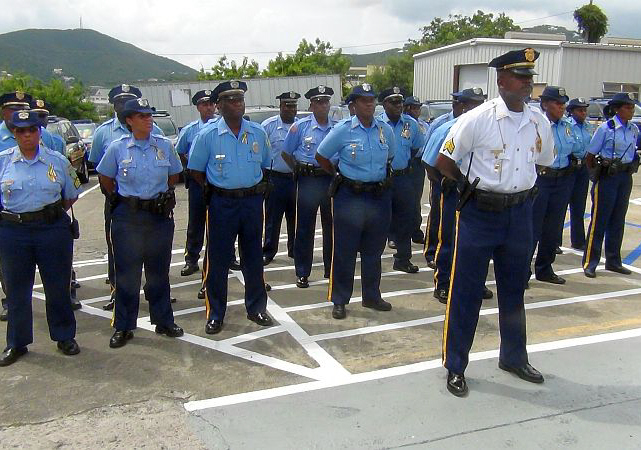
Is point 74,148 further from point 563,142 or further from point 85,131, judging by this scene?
point 563,142

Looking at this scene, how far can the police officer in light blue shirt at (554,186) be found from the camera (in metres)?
6.10

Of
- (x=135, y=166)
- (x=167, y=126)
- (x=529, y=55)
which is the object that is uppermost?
(x=529, y=55)

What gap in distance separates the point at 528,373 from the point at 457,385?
21.0 inches

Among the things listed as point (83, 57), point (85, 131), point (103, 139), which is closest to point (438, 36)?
point (85, 131)

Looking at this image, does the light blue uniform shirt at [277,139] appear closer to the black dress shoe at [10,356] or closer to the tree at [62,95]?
the black dress shoe at [10,356]

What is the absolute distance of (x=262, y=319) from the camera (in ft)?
16.9

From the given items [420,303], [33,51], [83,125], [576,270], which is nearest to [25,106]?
[420,303]

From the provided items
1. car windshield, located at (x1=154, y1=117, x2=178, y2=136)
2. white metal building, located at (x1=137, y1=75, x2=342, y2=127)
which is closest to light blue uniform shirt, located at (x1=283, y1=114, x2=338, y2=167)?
car windshield, located at (x1=154, y1=117, x2=178, y2=136)

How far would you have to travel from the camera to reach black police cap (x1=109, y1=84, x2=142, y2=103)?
16.6 ft

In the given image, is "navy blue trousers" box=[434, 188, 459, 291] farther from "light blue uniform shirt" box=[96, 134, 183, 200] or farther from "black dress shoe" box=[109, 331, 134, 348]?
"black dress shoe" box=[109, 331, 134, 348]

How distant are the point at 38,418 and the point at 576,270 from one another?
562 cm

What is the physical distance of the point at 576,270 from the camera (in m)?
6.74

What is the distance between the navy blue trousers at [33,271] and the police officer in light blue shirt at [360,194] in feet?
7.32

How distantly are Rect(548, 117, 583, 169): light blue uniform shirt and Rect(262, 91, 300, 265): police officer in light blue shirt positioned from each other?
9.32 ft
